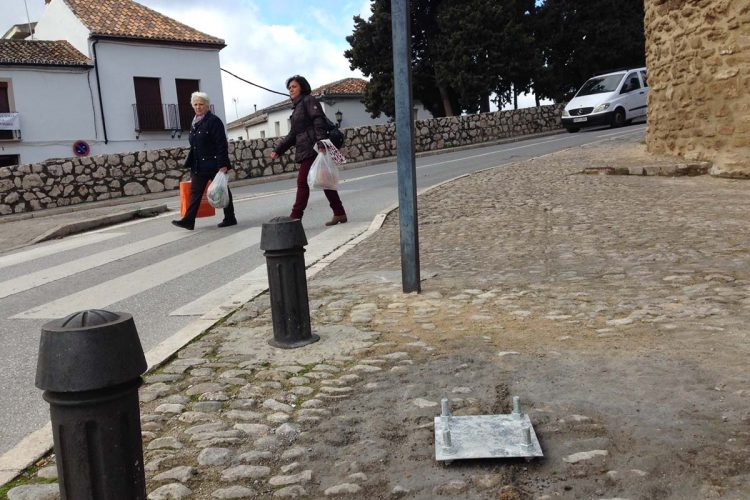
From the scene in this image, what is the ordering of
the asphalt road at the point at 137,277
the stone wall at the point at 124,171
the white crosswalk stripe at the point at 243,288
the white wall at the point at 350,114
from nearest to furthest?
the asphalt road at the point at 137,277
the white crosswalk stripe at the point at 243,288
the stone wall at the point at 124,171
the white wall at the point at 350,114

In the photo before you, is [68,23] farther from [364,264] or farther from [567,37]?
[364,264]

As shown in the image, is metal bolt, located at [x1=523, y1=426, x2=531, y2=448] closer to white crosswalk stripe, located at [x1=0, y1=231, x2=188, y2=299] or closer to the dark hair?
white crosswalk stripe, located at [x1=0, y1=231, x2=188, y2=299]

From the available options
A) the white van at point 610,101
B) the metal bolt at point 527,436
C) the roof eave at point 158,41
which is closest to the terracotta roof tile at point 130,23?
the roof eave at point 158,41

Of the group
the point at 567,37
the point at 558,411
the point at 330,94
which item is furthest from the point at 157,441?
the point at 330,94

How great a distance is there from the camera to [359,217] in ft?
30.9

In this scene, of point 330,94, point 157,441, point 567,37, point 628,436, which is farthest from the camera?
point 330,94

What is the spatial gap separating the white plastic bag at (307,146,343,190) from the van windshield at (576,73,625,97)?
17.7 m

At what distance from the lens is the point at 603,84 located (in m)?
23.4

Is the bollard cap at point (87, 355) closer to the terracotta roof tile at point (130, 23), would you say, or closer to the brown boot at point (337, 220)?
the brown boot at point (337, 220)

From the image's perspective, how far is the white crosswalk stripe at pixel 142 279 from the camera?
548cm

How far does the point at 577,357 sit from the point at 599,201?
17.8 ft

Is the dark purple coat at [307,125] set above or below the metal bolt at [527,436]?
above

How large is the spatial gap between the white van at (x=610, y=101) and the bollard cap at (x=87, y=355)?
22933mm

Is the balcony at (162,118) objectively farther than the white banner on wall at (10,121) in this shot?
Yes
